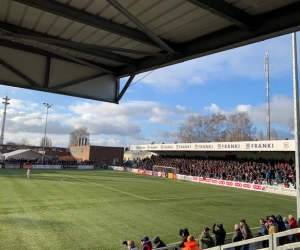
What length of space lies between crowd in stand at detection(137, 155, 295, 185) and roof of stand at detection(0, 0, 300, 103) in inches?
1049

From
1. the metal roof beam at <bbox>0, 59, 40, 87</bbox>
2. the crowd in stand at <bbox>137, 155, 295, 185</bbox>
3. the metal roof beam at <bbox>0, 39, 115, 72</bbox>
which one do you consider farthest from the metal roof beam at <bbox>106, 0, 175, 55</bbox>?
the crowd in stand at <bbox>137, 155, 295, 185</bbox>

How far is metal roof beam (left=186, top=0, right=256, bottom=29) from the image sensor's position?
3.57 m

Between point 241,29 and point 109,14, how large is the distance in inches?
76.2

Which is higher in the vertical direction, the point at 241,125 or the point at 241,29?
the point at 241,125

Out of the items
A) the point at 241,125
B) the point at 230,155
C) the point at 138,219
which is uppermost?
the point at 241,125

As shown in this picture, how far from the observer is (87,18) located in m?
4.18

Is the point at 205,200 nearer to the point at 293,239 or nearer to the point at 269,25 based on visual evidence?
the point at 293,239

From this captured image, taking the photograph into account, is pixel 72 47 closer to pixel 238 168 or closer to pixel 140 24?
pixel 140 24

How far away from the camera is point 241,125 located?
244ft

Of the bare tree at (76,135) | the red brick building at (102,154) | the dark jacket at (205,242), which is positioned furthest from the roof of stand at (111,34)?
the bare tree at (76,135)

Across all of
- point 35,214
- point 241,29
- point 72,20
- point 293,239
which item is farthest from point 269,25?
point 35,214

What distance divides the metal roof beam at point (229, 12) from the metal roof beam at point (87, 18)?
1.36 metres

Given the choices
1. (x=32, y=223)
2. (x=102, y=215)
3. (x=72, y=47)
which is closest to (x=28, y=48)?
(x=72, y=47)

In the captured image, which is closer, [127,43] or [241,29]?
[241,29]
